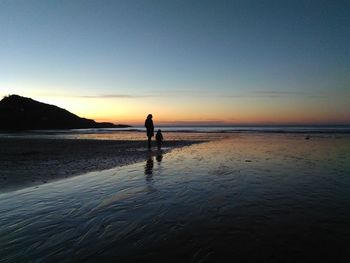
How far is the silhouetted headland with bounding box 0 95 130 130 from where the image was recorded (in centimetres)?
9981

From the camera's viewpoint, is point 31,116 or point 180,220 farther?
point 31,116

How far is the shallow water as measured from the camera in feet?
16.1

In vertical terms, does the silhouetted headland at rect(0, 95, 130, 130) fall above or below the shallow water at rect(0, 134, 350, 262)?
above

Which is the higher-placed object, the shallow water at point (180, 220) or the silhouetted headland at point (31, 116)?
the silhouetted headland at point (31, 116)

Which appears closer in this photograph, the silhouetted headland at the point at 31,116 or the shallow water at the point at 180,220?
the shallow water at the point at 180,220

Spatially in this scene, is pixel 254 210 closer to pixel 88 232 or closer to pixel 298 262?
pixel 298 262

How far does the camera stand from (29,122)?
4222 inches

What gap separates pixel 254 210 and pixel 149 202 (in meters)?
2.90

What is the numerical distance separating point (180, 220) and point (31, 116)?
400 feet

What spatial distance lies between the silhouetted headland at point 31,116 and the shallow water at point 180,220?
9784 cm

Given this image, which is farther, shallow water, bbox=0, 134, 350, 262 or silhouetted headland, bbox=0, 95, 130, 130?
silhouetted headland, bbox=0, 95, 130, 130

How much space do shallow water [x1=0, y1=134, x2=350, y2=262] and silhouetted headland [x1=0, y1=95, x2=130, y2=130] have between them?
97.8 metres

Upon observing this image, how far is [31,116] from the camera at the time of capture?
373 feet

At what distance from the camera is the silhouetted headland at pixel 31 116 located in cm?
9981
